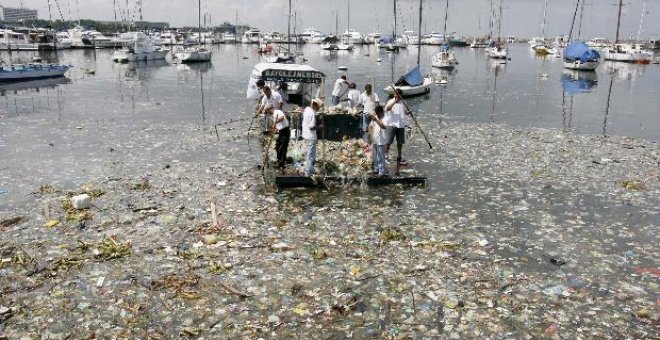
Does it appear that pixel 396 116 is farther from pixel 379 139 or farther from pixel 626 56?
pixel 626 56

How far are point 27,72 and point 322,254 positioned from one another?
47.3 m

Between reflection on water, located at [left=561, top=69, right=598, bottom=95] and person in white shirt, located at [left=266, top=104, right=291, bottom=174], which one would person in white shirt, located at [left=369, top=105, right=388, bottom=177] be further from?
reflection on water, located at [left=561, top=69, right=598, bottom=95]

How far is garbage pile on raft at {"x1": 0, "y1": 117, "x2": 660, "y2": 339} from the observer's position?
8.26 metres

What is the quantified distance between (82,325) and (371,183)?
9.55m

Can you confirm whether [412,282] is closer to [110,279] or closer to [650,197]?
[110,279]


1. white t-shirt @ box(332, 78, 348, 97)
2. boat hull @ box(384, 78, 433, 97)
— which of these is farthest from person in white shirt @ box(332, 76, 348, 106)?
boat hull @ box(384, 78, 433, 97)

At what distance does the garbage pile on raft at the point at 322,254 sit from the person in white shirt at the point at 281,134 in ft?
3.81

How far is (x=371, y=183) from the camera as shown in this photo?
15594 millimetres

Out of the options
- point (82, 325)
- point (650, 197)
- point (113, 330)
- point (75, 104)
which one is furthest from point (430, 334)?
point (75, 104)

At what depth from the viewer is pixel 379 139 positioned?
15.2m

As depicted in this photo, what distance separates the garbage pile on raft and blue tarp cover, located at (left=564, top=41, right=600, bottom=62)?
204 feet

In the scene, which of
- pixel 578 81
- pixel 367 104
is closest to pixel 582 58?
pixel 578 81

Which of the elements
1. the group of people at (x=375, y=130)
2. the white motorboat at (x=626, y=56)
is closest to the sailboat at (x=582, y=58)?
the white motorboat at (x=626, y=56)

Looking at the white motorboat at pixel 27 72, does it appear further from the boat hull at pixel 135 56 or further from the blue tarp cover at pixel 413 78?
the blue tarp cover at pixel 413 78
